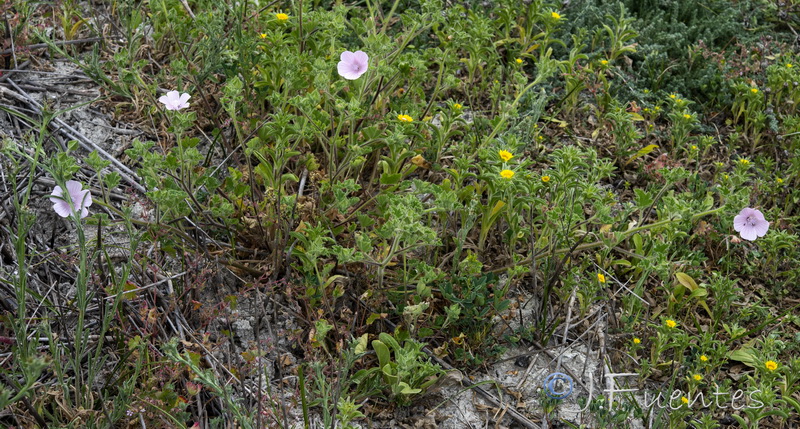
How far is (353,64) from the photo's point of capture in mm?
3027

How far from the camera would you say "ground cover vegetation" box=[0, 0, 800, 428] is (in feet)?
7.88

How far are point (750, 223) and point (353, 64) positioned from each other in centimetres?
182

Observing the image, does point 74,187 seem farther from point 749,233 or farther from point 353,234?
point 749,233

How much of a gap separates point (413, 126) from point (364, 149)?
40 cm

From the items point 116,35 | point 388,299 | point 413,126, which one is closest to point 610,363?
point 388,299

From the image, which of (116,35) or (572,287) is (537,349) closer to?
(572,287)

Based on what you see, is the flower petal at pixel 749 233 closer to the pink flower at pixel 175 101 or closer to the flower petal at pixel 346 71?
the flower petal at pixel 346 71

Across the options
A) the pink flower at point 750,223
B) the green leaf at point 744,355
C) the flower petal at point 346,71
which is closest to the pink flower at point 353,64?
the flower petal at point 346,71

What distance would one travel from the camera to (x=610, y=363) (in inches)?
113

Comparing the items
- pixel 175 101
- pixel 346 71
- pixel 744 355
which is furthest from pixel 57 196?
pixel 744 355

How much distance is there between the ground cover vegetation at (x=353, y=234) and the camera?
7.88ft

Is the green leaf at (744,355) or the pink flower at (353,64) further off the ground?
the pink flower at (353,64)

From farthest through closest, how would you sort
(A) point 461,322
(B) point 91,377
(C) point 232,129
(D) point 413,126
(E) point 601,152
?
1. (E) point 601,152
2. (C) point 232,129
3. (D) point 413,126
4. (A) point 461,322
5. (B) point 91,377

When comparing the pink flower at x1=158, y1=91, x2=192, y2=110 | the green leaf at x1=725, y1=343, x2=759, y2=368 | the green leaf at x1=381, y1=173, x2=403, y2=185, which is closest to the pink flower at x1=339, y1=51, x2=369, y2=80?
the green leaf at x1=381, y1=173, x2=403, y2=185
